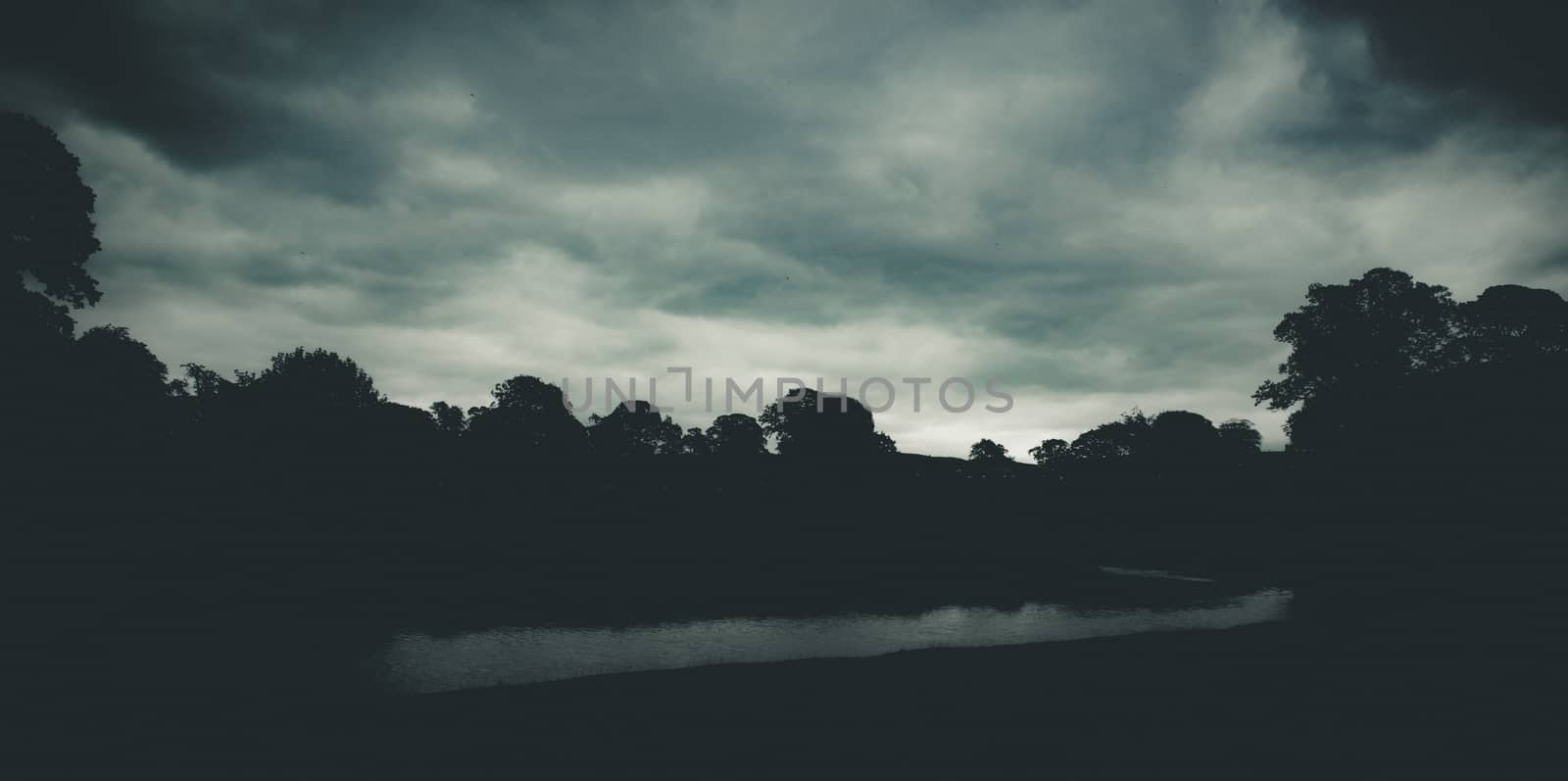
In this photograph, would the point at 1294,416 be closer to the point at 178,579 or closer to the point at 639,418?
the point at 178,579

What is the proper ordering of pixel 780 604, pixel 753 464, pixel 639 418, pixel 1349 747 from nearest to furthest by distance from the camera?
pixel 1349 747
pixel 780 604
pixel 753 464
pixel 639 418

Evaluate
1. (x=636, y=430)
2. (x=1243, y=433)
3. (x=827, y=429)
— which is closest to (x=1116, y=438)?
(x=1243, y=433)

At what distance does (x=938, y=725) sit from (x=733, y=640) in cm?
1713

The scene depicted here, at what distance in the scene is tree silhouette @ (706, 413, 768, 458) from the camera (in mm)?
119650

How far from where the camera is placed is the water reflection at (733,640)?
23.8 m

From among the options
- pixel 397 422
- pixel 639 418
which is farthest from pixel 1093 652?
pixel 639 418

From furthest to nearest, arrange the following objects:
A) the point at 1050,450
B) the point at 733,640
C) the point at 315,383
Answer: the point at 1050,450, the point at 315,383, the point at 733,640

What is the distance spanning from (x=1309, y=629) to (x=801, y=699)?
76.8 feet

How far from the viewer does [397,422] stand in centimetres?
6028

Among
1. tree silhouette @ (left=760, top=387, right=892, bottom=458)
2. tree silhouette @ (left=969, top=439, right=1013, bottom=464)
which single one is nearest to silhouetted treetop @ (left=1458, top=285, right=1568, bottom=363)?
tree silhouette @ (left=760, top=387, right=892, bottom=458)

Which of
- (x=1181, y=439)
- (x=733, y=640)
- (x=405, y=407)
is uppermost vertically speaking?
(x=405, y=407)

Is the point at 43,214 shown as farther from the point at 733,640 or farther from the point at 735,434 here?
the point at 735,434

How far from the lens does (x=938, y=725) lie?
13.7 metres

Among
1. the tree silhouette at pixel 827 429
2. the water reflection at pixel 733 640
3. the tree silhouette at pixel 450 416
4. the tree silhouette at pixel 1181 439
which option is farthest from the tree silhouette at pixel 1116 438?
the tree silhouette at pixel 450 416
